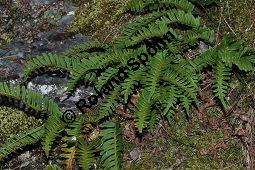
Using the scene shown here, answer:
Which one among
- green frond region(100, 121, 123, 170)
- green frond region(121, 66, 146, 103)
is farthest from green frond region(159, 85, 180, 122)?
green frond region(100, 121, 123, 170)

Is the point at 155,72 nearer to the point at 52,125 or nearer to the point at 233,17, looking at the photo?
the point at 52,125

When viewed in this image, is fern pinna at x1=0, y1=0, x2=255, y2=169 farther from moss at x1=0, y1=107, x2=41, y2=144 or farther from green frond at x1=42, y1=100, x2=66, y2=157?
moss at x1=0, y1=107, x2=41, y2=144

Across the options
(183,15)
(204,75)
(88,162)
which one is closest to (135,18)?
(183,15)

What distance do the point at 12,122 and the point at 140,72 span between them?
4.70ft

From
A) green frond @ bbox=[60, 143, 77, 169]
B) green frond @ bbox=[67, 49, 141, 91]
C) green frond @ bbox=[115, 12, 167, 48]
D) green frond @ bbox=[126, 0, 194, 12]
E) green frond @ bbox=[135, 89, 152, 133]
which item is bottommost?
green frond @ bbox=[60, 143, 77, 169]

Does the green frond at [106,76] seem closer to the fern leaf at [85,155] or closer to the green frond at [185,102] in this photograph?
the fern leaf at [85,155]

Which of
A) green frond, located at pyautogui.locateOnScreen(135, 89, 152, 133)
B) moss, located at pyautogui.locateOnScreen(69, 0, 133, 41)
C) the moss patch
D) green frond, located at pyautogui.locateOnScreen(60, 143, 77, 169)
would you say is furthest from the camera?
moss, located at pyautogui.locateOnScreen(69, 0, 133, 41)

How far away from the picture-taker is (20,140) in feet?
13.5

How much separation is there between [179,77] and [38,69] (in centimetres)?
157

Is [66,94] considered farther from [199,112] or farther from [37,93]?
[199,112]

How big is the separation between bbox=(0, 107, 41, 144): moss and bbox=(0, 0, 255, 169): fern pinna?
215 millimetres

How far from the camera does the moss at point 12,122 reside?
4359mm

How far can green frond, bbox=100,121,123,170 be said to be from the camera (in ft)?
12.9

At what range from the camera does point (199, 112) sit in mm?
4246
